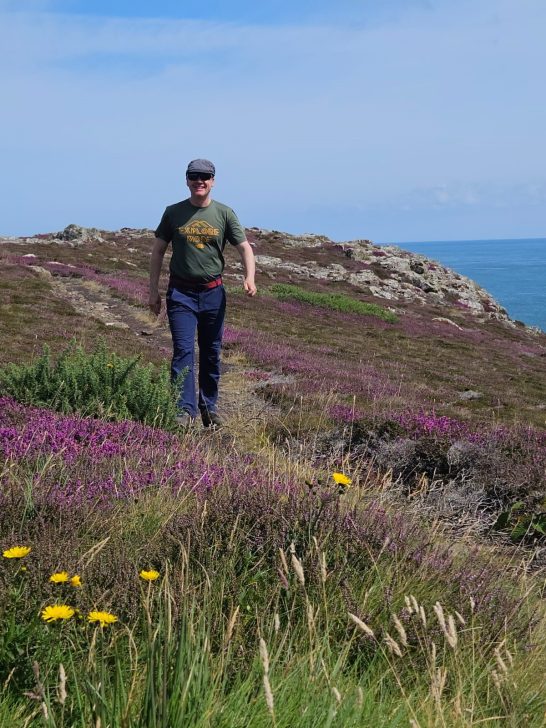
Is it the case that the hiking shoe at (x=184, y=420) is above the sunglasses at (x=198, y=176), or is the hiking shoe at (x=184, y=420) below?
below

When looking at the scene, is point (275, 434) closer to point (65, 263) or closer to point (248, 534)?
point (248, 534)

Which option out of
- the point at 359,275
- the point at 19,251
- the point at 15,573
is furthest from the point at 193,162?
the point at 359,275

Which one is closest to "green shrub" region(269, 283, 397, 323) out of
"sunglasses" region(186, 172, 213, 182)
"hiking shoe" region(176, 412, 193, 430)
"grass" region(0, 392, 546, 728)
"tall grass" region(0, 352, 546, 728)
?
"sunglasses" region(186, 172, 213, 182)

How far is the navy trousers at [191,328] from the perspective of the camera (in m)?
7.43

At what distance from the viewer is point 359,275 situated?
49562 mm

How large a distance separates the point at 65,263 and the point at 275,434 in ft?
98.9

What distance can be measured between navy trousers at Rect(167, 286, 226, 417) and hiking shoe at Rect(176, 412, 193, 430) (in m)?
0.09

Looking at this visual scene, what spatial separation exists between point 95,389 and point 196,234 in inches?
78.7

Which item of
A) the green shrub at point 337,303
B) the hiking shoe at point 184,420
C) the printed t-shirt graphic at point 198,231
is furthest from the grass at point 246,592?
the green shrub at point 337,303

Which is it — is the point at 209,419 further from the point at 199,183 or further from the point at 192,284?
the point at 199,183

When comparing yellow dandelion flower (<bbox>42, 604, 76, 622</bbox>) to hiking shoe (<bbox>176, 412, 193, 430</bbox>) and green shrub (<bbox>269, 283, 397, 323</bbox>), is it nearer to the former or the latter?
hiking shoe (<bbox>176, 412, 193, 430</bbox>)

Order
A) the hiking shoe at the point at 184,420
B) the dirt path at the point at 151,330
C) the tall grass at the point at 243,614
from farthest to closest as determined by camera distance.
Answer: the dirt path at the point at 151,330 → the hiking shoe at the point at 184,420 → the tall grass at the point at 243,614

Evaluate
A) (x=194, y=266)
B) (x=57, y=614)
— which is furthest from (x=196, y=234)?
(x=57, y=614)

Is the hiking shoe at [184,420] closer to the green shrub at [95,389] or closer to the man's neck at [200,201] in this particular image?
the green shrub at [95,389]
